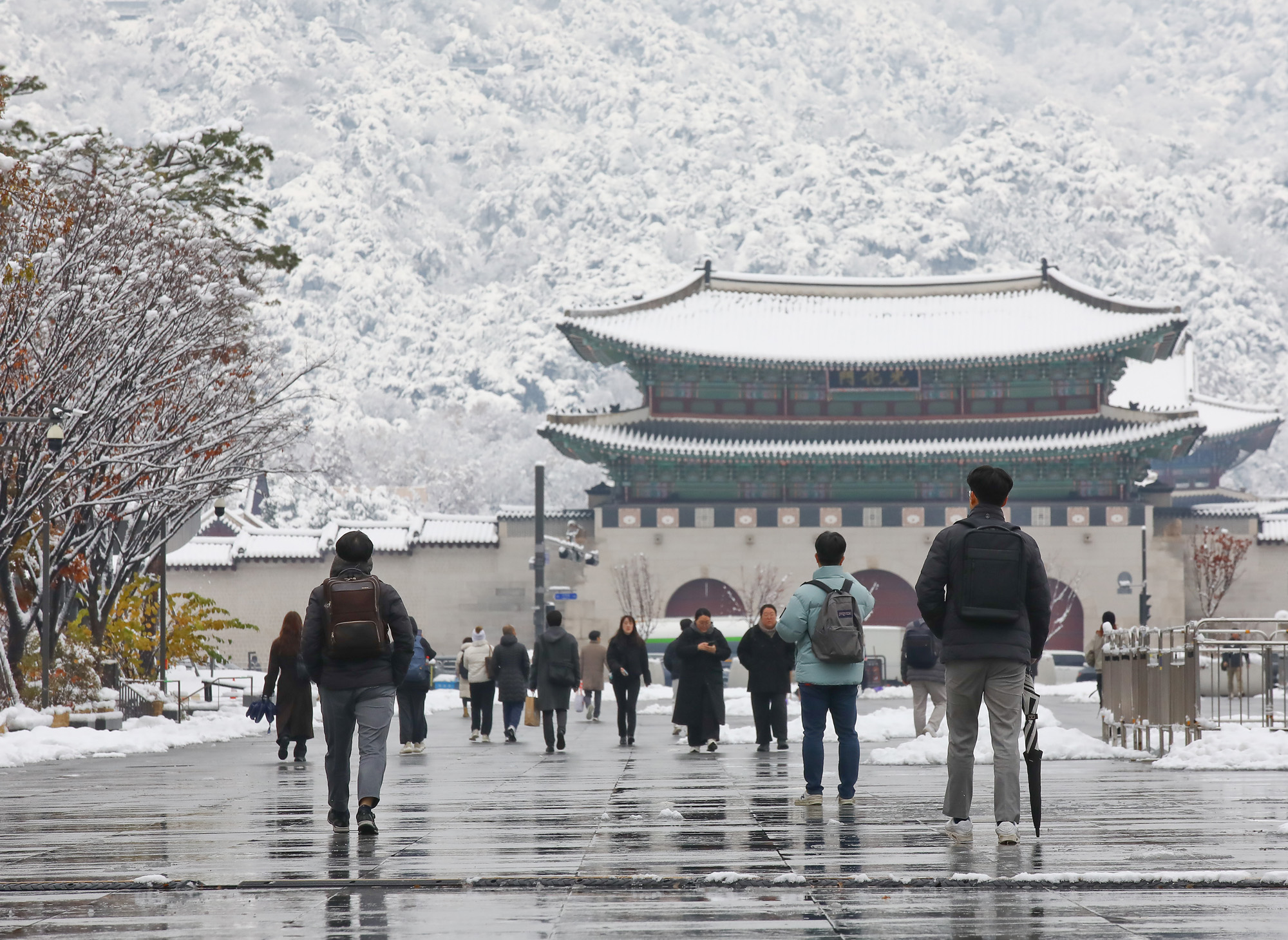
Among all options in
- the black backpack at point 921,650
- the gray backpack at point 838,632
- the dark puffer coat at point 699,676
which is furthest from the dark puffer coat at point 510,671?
the gray backpack at point 838,632

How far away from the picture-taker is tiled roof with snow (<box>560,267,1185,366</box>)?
45125 millimetres

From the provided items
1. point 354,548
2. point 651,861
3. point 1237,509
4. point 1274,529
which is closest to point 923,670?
point 354,548

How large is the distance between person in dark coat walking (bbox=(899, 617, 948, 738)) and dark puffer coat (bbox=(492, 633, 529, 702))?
4.83 m

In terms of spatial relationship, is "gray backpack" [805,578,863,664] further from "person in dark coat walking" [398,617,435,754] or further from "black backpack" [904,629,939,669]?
"person in dark coat walking" [398,617,435,754]

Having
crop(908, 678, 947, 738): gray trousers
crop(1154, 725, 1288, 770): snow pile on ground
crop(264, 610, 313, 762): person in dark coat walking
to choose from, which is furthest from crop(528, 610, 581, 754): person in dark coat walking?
crop(1154, 725, 1288, 770): snow pile on ground

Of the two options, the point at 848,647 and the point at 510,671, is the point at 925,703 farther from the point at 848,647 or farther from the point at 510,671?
the point at 848,647

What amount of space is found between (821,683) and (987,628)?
7.81 ft

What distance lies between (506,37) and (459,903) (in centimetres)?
19811

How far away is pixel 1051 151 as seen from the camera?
17075cm

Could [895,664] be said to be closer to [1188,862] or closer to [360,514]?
[1188,862]

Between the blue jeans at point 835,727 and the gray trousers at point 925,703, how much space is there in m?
6.81

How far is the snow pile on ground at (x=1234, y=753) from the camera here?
12.6m

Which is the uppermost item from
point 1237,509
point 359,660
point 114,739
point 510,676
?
point 1237,509

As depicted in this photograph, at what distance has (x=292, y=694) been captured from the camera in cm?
1612
